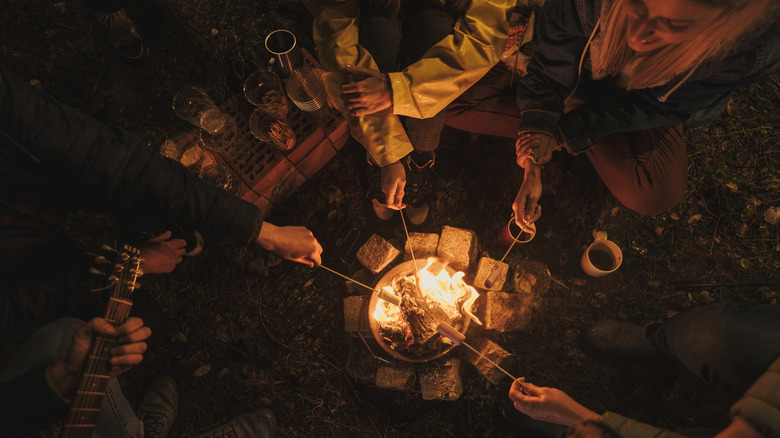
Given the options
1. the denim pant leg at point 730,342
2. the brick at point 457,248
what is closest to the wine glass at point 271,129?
the brick at point 457,248

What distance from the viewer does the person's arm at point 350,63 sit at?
97.3 inches

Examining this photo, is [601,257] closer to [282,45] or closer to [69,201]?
[282,45]

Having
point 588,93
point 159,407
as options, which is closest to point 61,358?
point 159,407

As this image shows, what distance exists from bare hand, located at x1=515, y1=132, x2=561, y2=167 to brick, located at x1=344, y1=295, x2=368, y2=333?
1.55m

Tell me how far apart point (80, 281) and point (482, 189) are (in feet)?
9.78

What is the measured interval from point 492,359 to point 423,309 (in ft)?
2.19

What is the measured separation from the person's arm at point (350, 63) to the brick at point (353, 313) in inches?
41.4

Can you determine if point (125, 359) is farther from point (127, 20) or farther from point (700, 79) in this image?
point (700, 79)

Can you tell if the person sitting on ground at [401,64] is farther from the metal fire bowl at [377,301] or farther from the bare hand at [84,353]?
the bare hand at [84,353]

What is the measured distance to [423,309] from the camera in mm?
2457

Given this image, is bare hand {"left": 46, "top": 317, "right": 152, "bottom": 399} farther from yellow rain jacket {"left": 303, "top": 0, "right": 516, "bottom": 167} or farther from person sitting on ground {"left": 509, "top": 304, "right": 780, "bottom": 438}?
person sitting on ground {"left": 509, "top": 304, "right": 780, "bottom": 438}

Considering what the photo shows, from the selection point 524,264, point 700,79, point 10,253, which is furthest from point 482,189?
point 10,253

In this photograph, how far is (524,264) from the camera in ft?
9.96

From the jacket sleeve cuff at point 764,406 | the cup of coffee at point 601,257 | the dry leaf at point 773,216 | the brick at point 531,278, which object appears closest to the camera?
the jacket sleeve cuff at point 764,406
